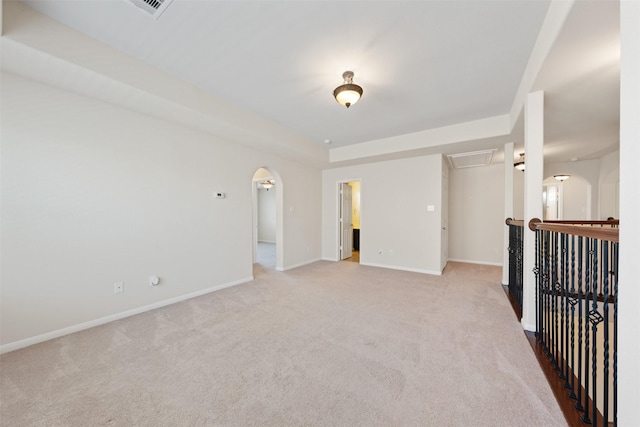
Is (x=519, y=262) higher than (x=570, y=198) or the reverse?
the reverse

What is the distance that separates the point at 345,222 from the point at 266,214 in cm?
477

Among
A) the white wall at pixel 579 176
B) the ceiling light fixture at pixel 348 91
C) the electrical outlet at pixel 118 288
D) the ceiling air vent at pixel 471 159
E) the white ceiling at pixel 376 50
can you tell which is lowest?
the electrical outlet at pixel 118 288

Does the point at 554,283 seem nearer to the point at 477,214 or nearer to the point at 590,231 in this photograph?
the point at 590,231

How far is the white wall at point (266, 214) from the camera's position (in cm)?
993

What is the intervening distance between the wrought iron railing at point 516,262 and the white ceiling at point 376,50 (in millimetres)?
1488

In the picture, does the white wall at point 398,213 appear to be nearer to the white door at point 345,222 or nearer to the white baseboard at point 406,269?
the white baseboard at point 406,269

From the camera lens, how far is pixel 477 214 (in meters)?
5.86

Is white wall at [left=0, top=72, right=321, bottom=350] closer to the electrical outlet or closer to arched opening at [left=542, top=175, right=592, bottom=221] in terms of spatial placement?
the electrical outlet

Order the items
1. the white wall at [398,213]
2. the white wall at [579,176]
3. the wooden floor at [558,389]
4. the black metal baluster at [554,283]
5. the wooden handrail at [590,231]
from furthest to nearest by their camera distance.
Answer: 1. the white wall at [579,176]
2. the white wall at [398,213]
3. the black metal baluster at [554,283]
4. the wooden floor at [558,389]
5. the wooden handrail at [590,231]

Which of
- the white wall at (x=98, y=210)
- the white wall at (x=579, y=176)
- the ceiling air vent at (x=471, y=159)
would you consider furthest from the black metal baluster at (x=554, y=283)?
the white wall at (x=579, y=176)

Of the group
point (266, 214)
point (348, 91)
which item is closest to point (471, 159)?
point (348, 91)

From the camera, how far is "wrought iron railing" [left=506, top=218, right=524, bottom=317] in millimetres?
3019

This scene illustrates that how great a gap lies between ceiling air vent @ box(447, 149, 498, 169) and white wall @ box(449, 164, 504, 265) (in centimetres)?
33

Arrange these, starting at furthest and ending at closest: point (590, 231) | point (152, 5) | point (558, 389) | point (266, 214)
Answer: point (266, 214) < point (152, 5) < point (558, 389) < point (590, 231)
